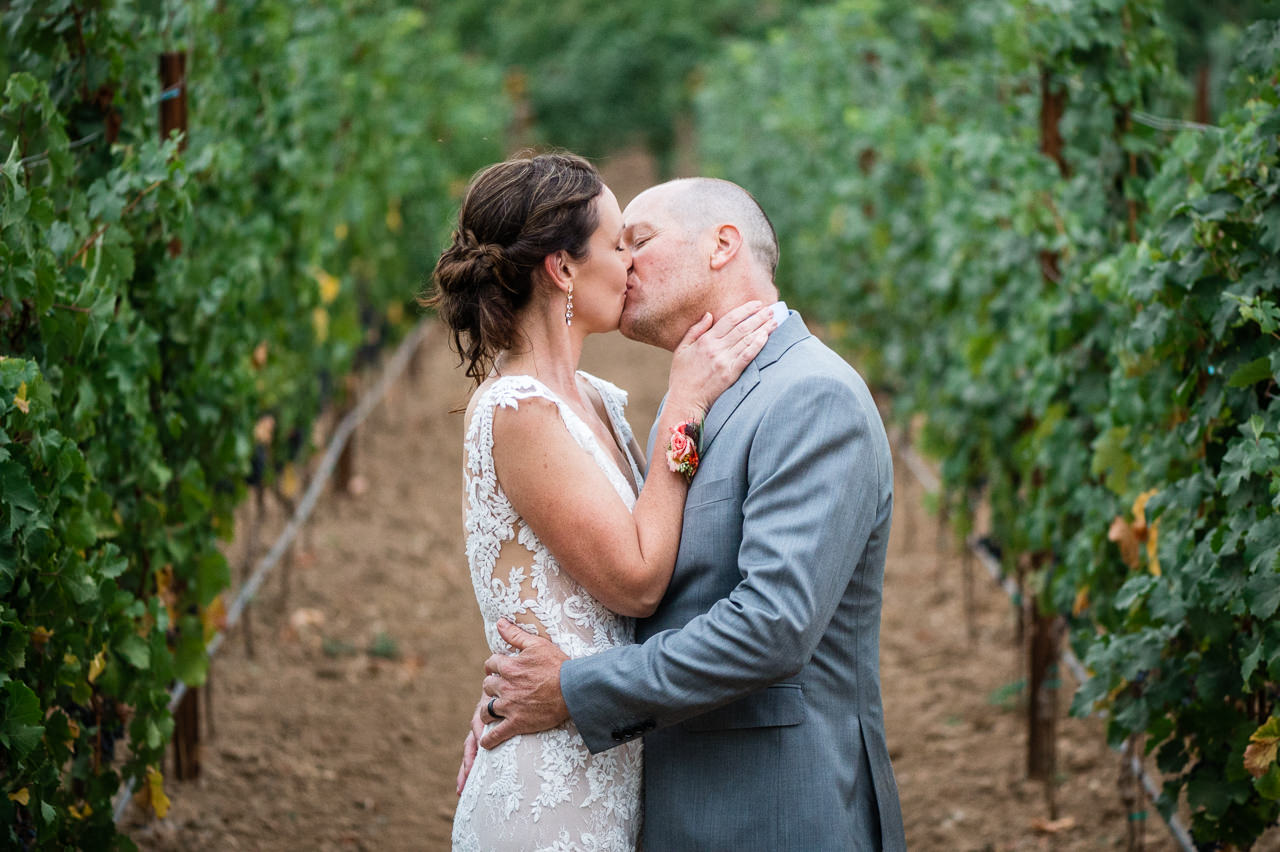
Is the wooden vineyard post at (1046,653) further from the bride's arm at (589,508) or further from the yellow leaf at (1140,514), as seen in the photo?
the bride's arm at (589,508)

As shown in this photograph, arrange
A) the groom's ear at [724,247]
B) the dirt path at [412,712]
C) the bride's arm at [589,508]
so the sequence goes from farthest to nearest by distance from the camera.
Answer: the dirt path at [412,712] → the groom's ear at [724,247] → the bride's arm at [589,508]

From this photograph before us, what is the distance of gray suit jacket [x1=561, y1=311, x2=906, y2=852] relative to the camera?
210cm

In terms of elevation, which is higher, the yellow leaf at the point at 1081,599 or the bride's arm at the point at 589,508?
the bride's arm at the point at 589,508

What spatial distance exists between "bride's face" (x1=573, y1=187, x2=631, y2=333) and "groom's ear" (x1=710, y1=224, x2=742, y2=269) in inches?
7.0

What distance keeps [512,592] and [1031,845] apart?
9.02 ft

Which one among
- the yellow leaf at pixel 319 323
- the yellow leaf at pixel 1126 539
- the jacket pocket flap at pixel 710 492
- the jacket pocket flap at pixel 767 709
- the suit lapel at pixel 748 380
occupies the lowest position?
the yellow leaf at pixel 1126 539

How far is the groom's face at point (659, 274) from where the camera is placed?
95.7 inches

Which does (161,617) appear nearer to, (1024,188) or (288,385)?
(288,385)

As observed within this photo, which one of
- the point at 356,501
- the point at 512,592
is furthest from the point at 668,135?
the point at 512,592

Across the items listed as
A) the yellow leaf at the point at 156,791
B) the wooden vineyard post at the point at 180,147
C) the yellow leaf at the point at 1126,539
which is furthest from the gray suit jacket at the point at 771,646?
the wooden vineyard post at the point at 180,147

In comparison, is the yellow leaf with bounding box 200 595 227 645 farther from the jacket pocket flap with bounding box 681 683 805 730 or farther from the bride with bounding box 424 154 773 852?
the jacket pocket flap with bounding box 681 683 805 730

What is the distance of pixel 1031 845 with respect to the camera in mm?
4258

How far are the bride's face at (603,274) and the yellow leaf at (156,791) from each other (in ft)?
6.44

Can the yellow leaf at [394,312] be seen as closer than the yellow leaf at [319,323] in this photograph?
No
